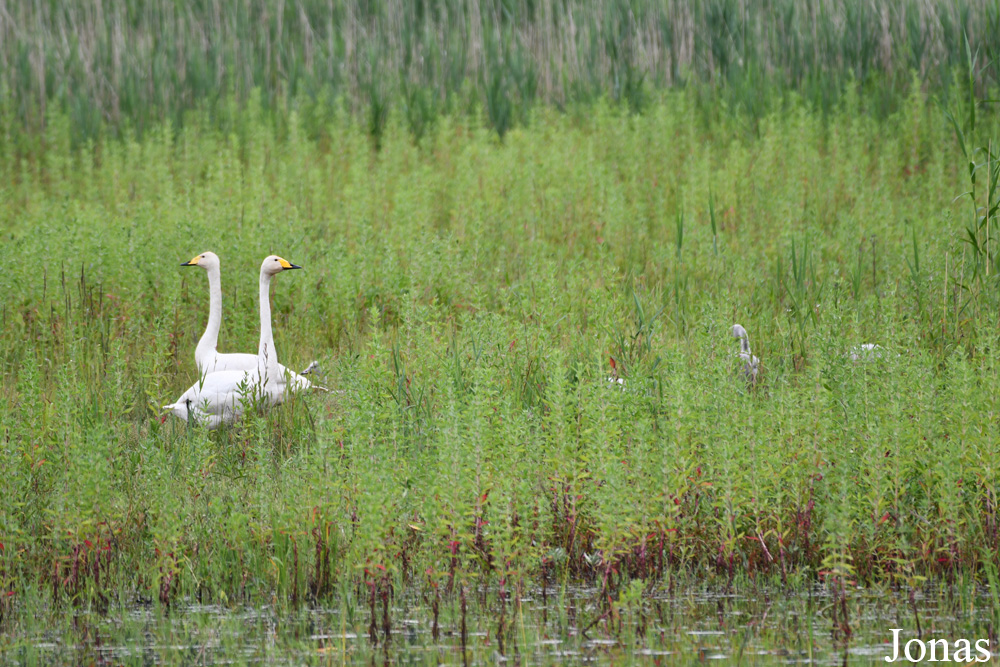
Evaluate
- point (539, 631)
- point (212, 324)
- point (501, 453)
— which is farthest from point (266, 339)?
point (539, 631)

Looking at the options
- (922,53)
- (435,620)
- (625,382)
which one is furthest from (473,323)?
(922,53)

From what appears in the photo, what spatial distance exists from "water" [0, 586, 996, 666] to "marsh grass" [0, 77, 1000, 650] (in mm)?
59

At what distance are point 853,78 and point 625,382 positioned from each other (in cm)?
757

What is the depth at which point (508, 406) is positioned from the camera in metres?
4.42

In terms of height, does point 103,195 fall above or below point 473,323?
above

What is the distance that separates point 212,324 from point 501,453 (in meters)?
2.47

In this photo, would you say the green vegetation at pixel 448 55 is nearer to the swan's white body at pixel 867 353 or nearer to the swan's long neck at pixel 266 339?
the swan's long neck at pixel 266 339

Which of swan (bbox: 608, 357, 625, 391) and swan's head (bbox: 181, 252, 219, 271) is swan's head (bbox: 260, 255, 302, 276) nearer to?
swan's head (bbox: 181, 252, 219, 271)

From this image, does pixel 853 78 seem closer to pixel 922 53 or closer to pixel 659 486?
pixel 922 53

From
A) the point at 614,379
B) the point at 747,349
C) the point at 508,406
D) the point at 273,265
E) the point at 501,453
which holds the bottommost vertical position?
the point at 501,453

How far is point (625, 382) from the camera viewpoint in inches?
188

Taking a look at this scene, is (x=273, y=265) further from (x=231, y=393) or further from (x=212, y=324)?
(x=231, y=393)

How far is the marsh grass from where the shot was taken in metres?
3.95

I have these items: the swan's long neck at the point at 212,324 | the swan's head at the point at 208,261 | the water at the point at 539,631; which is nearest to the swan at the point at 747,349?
the water at the point at 539,631
